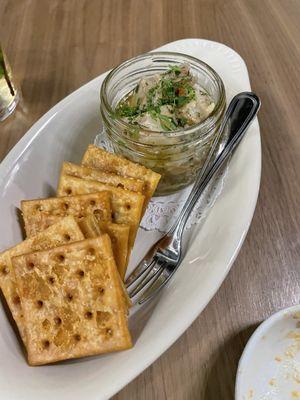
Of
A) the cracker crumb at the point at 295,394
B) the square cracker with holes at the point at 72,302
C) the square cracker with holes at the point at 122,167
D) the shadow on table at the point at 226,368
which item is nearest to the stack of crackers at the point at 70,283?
the square cracker with holes at the point at 72,302

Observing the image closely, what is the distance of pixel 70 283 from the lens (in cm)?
89

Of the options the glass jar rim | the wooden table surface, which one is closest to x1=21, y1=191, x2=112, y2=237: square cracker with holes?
the glass jar rim

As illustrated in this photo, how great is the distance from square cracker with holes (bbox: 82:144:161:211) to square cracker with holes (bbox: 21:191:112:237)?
104 mm

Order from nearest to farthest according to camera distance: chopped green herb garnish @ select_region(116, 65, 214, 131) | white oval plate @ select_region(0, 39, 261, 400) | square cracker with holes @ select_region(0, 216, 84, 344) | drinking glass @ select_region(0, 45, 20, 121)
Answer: white oval plate @ select_region(0, 39, 261, 400), square cracker with holes @ select_region(0, 216, 84, 344), chopped green herb garnish @ select_region(116, 65, 214, 131), drinking glass @ select_region(0, 45, 20, 121)

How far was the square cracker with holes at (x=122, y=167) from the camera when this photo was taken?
111 centimetres

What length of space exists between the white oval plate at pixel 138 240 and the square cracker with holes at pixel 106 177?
145 mm

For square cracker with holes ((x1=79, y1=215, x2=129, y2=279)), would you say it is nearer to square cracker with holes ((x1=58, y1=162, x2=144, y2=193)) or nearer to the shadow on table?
square cracker with holes ((x1=58, y1=162, x2=144, y2=193))

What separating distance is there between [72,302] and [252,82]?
1.12 meters

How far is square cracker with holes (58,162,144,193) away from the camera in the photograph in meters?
1.08

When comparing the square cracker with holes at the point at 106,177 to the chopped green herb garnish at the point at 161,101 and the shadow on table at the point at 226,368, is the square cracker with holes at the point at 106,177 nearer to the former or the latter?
the chopped green herb garnish at the point at 161,101

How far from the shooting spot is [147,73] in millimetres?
1373

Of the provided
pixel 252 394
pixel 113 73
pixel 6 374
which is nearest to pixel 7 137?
pixel 113 73

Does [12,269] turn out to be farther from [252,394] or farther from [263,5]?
[263,5]

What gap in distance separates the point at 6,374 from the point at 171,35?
1.47m
